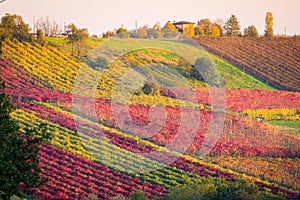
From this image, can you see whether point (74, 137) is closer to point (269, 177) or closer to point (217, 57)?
point (269, 177)

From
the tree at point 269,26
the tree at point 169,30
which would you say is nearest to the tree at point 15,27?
the tree at point 169,30

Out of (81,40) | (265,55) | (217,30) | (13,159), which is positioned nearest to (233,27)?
(217,30)

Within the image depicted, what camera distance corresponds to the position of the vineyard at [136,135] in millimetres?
27109

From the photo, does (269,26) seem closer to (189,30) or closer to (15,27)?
(189,30)

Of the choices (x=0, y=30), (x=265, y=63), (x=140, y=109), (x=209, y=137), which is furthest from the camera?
(x=265, y=63)

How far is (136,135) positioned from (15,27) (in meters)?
18.1

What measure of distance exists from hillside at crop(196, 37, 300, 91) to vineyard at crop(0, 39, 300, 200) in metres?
5.05

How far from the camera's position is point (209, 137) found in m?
34.7

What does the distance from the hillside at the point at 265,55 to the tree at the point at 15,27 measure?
1961cm

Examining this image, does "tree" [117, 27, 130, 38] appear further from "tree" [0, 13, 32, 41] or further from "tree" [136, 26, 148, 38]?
A: "tree" [0, 13, 32, 41]

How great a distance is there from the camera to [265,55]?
2375 inches

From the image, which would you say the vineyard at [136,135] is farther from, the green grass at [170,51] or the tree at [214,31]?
the tree at [214,31]

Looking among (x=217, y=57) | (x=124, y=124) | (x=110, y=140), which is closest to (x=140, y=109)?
(x=124, y=124)

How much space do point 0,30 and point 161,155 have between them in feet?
62.8
